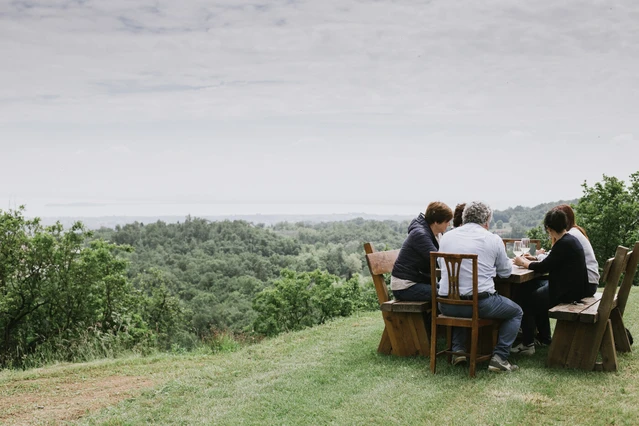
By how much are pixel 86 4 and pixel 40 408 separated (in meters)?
13.0

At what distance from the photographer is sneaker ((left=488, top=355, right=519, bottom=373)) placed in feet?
19.2

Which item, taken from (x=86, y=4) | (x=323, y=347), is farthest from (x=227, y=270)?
(x=323, y=347)

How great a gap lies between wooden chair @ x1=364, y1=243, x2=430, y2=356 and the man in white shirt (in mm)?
521

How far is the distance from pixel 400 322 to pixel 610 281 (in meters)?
2.35

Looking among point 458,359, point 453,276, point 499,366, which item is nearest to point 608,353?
point 499,366

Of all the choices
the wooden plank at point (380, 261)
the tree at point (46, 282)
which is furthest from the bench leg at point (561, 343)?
the tree at point (46, 282)

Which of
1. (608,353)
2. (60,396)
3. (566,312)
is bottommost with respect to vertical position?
(60,396)

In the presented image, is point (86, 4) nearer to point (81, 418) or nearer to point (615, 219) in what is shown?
point (81, 418)

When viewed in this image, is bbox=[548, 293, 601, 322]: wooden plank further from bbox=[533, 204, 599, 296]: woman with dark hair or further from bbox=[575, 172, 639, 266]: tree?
bbox=[575, 172, 639, 266]: tree

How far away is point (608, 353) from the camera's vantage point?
5699mm

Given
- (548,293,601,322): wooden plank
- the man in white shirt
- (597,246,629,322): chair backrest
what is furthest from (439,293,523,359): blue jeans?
(597,246,629,322): chair backrest

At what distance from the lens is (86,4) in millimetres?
15859

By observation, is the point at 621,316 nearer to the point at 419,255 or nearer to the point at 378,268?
the point at 419,255

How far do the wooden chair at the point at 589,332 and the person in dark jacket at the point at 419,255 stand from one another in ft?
4.87
